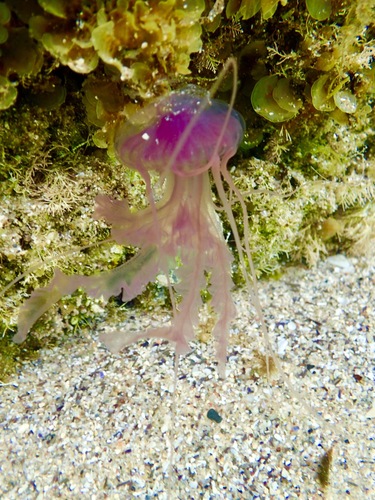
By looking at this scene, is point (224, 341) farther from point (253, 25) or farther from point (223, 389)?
point (253, 25)

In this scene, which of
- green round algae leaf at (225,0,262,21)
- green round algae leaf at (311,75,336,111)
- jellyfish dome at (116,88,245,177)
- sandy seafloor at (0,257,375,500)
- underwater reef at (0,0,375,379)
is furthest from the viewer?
green round algae leaf at (311,75,336,111)

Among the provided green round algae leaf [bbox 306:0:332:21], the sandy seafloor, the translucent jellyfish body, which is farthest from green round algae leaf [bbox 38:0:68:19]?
the sandy seafloor

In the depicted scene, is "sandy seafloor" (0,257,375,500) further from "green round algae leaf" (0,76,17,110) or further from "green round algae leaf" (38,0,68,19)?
"green round algae leaf" (38,0,68,19)

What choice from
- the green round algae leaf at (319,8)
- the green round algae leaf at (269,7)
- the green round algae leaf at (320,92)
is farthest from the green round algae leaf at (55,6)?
the green round algae leaf at (320,92)

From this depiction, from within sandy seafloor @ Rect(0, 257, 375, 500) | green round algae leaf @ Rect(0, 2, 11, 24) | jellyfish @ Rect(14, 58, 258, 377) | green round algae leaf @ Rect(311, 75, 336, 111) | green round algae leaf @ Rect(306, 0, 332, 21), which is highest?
green round algae leaf @ Rect(306, 0, 332, 21)

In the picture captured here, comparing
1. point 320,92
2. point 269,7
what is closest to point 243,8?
point 269,7

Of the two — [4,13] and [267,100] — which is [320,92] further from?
[4,13]

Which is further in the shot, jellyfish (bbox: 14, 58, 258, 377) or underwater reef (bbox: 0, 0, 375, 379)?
jellyfish (bbox: 14, 58, 258, 377)

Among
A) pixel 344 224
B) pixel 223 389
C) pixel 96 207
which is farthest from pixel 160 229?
pixel 344 224
